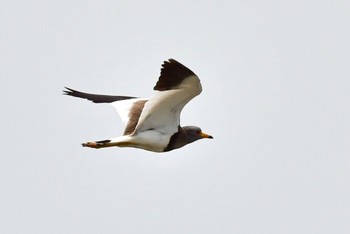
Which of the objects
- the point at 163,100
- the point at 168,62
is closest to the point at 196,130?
the point at 163,100

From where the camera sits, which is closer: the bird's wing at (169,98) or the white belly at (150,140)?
the bird's wing at (169,98)

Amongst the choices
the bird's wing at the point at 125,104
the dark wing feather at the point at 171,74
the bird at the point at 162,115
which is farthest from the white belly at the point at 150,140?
the dark wing feather at the point at 171,74

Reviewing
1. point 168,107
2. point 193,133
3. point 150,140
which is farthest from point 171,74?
point 193,133

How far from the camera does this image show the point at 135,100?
2295 cm

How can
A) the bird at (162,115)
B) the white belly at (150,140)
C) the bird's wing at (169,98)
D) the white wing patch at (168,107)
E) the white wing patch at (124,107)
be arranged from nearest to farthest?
the bird's wing at (169,98) < the bird at (162,115) < the white wing patch at (168,107) < the white belly at (150,140) < the white wing patch at (124,107)

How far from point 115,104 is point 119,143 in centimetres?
231

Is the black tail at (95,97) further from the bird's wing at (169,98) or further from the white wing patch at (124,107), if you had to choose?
the bird's wing at (169,98)

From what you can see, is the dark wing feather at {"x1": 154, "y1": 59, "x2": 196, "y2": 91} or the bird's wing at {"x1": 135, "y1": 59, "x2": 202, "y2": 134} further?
the bird's wing at {"x1": 135, "y1": 59, "x2": 202, "y2": 134}

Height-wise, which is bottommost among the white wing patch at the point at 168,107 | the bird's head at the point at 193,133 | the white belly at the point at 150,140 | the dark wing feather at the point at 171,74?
the white belly at the point at 150,140

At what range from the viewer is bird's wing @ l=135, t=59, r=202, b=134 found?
62.6ft

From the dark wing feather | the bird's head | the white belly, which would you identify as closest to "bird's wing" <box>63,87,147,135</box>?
the white belly

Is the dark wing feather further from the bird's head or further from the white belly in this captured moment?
the bird's head

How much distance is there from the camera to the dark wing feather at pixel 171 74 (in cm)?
1886

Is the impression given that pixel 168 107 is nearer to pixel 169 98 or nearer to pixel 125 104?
pixel 169 98
